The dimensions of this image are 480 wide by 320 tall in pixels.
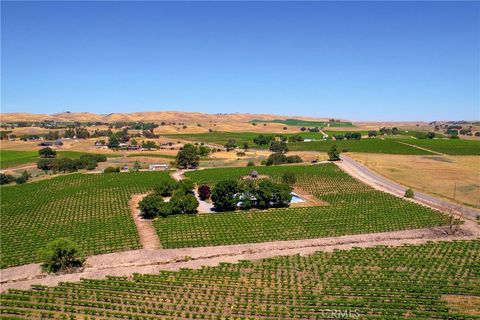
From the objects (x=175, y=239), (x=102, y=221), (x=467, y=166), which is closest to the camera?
(x=175, y=239)

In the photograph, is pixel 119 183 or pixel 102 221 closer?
pixel 102 221

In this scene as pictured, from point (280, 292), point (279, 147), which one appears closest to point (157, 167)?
point (279, 147)

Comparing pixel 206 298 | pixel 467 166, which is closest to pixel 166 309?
pixel 206 298

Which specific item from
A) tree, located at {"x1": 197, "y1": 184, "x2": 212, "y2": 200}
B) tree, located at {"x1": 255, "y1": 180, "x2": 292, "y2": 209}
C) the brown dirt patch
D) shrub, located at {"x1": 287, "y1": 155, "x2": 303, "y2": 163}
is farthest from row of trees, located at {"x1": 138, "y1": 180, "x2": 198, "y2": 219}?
shrub, located at {"x1": 287, "y1": 155, "x2": 303, "y2": 163}

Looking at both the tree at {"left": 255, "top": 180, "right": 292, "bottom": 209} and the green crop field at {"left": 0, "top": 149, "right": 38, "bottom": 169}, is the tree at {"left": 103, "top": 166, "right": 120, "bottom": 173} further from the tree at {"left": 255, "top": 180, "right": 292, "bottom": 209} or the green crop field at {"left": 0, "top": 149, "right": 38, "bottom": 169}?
the tree at {"left": 255, "top": 180, "right": 292, "bottom": 209}

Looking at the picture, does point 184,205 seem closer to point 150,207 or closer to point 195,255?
point 150,207

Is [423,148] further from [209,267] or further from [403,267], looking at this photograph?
[209,267]
